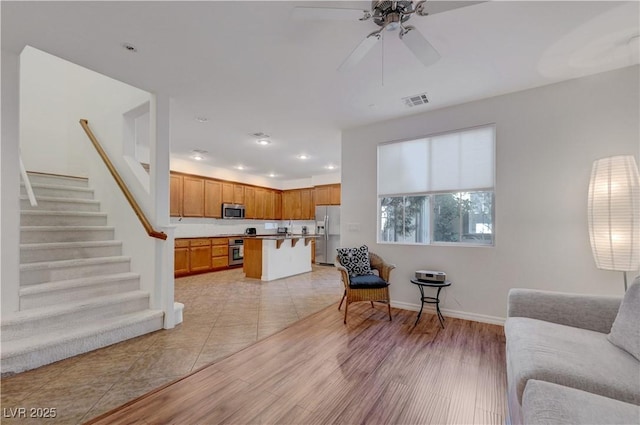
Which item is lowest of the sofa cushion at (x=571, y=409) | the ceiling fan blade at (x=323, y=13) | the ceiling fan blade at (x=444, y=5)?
the sofa cushion at (x=571, y=409)

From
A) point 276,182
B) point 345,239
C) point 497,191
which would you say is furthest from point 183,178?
point 497,191

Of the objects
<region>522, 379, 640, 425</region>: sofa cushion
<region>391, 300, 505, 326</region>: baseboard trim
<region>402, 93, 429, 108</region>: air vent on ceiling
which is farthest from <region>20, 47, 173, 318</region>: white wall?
<region>522, 379, 640, 425</region>: sofa cushion

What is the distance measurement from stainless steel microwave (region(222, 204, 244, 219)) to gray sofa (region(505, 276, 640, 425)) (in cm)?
666

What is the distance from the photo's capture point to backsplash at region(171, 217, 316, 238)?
21.8 feet

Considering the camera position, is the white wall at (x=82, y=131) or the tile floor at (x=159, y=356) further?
the white wall at (x=82, y=131)

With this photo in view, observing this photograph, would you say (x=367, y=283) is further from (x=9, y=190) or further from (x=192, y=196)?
(x=192, y=196)

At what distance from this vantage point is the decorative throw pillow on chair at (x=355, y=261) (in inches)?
141

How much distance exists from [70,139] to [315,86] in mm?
4292

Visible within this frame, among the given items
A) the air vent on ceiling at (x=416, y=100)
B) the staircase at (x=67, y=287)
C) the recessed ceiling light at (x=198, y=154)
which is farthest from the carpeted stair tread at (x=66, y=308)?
the air vent on ceiling at (x=416, y=100)

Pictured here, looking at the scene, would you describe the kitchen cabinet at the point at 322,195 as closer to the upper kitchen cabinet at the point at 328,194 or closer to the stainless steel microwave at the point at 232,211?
the upper kitchen cabinet at the point at 328,194

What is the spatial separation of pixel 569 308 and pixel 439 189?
2.00m

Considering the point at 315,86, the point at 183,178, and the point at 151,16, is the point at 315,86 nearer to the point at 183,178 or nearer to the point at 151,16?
the point at 151,16

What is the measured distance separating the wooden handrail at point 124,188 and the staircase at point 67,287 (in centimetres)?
66

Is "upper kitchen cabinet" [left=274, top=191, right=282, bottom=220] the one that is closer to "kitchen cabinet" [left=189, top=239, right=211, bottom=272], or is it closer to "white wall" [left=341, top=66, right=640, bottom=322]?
"kitchen cabinet" [left=189, top=239, right=211, bottom=272]
